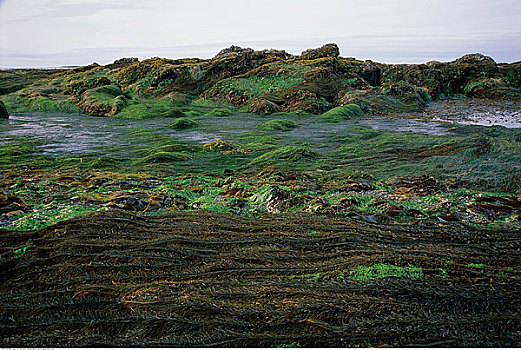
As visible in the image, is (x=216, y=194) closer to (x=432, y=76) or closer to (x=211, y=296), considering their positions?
(x=211, y=296)

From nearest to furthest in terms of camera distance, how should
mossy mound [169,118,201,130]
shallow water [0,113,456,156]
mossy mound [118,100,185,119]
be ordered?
shallow water [0,113,456,156] < mossy mound [169,118,201,130] < mossy mound [118,100,185,119]

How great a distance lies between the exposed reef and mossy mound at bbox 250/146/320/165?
813cm

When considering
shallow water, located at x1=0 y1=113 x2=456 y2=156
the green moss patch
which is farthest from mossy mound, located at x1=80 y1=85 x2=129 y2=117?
the green moss patch

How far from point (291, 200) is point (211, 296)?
5.81 ft

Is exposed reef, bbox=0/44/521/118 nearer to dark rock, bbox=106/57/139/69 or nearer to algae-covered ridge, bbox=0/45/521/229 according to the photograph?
algae-covered ridge, bbox=0/45/521/229

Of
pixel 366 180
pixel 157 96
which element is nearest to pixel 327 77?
pixel 157 96

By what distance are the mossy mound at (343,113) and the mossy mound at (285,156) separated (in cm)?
609

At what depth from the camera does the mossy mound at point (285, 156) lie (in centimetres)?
Answer: 577

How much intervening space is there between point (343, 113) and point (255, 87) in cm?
598

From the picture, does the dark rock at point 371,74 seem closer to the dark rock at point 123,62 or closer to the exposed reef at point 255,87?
the exposed reef at point 255,87

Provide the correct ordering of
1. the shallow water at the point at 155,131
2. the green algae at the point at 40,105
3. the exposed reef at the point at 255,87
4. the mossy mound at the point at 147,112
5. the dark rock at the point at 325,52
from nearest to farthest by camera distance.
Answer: the shallow water at the point at 155,131, the mossy mound at the point at 147,112, the exposed reef at the point at 255,87, the green algae at the point at 40,105, the dark rock at the point at 325,52

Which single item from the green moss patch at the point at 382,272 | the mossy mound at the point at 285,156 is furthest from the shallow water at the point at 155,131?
the green moss patch at the point at 382,272

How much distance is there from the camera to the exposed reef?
14.7 metres

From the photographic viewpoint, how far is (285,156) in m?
5.93
